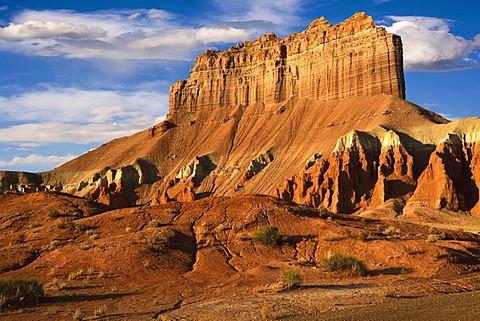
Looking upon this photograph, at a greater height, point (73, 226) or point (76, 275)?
point (73, 226)

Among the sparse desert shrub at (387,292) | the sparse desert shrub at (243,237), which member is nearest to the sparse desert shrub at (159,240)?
the sparse desert shrub at (243,237)

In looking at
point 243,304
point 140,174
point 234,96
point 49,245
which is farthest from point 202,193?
point 243,304

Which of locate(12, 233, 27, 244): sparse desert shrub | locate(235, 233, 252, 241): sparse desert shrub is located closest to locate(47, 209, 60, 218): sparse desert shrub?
locate(12, 233, 27, 244): sparse desert shrub

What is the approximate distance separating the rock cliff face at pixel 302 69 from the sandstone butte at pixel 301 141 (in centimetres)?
25

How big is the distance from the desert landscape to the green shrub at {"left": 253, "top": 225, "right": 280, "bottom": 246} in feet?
0.23

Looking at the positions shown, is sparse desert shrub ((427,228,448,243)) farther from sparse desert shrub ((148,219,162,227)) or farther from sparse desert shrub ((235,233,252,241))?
sparse desert shrub ((148,219,162,227))

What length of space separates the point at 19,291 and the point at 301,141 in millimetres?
85353

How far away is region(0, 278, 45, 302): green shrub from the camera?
61.0 ft

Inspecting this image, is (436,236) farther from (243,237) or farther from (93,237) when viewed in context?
(93,237)

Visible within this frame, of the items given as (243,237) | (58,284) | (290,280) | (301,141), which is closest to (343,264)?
(290,280)

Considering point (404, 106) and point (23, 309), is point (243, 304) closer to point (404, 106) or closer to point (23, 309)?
point (23, 309)

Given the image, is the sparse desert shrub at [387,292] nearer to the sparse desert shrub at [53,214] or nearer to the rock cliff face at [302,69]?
the sparse desert shrub at [53,214]

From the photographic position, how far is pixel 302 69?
119875 mm

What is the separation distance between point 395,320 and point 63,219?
2447 centimetres
